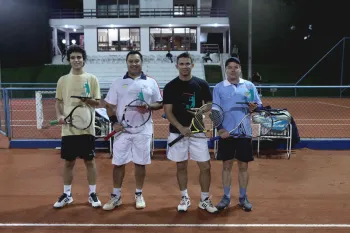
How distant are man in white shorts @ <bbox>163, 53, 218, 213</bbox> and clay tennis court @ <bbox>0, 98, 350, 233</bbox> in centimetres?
46

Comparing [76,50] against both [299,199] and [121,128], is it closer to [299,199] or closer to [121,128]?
[121,128]

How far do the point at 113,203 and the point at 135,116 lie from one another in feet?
4.02

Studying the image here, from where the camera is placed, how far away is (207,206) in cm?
476

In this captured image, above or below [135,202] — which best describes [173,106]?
above

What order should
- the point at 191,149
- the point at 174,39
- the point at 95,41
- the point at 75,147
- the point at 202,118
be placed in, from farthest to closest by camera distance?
the point at 174,39, the point at 95,41, the point at 75,147, the point at 191,149, the point at 202,118

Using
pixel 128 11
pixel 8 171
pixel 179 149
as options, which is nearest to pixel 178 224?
pixel 179 149

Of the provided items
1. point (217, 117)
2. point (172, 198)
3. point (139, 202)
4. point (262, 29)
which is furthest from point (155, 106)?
point (262, 29)

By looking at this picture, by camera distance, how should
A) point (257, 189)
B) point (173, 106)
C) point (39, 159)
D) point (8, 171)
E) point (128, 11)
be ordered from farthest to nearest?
1. point (128, 11)
2. point (39, 159)
3. point (8, 171)
4. point (257, 189)
5. point (173, 106)

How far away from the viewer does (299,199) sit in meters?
5.28

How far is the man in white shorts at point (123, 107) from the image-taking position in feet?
15.7

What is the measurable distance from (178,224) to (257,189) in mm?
1903

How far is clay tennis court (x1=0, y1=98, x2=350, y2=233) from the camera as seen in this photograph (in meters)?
4.36

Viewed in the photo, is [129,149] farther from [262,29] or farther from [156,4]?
[262,29]

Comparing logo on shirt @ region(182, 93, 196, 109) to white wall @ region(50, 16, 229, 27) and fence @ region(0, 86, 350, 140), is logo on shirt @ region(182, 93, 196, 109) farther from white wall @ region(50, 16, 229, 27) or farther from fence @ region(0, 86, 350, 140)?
white wall @ region(50, 16, 229, 27)
